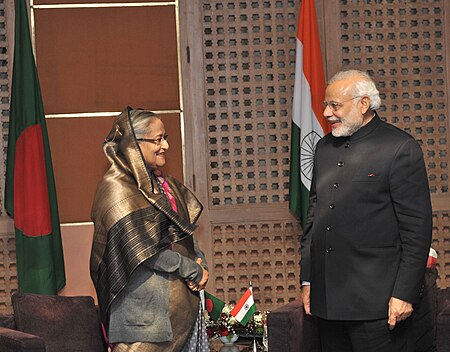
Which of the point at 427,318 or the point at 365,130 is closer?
the point at 365,130

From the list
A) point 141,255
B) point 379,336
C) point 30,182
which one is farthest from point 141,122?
point 30,182

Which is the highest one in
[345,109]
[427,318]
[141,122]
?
[345,109]

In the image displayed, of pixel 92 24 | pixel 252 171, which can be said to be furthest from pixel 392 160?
pixel 92 24

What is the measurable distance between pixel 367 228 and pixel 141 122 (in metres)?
1.27

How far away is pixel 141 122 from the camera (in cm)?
455

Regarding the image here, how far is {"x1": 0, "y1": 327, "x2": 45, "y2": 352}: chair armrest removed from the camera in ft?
13.5

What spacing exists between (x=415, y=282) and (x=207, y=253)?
2887mm

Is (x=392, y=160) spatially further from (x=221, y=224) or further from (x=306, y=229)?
(x=221, y=224)

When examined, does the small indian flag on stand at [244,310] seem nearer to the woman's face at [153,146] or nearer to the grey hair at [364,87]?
the woman's face at [153,146]

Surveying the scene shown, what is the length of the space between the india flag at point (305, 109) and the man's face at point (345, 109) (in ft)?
7.34

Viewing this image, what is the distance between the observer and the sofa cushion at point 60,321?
15.7 feet

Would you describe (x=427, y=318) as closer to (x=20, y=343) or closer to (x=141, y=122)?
(x=141, y=122)

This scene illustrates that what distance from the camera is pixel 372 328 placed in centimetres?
390

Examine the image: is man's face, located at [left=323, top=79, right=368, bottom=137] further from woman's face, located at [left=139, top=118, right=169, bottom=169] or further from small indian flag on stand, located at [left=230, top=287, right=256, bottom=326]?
small indian flag on stand, located at [left=230, top=287, right=256, bottom=326]
